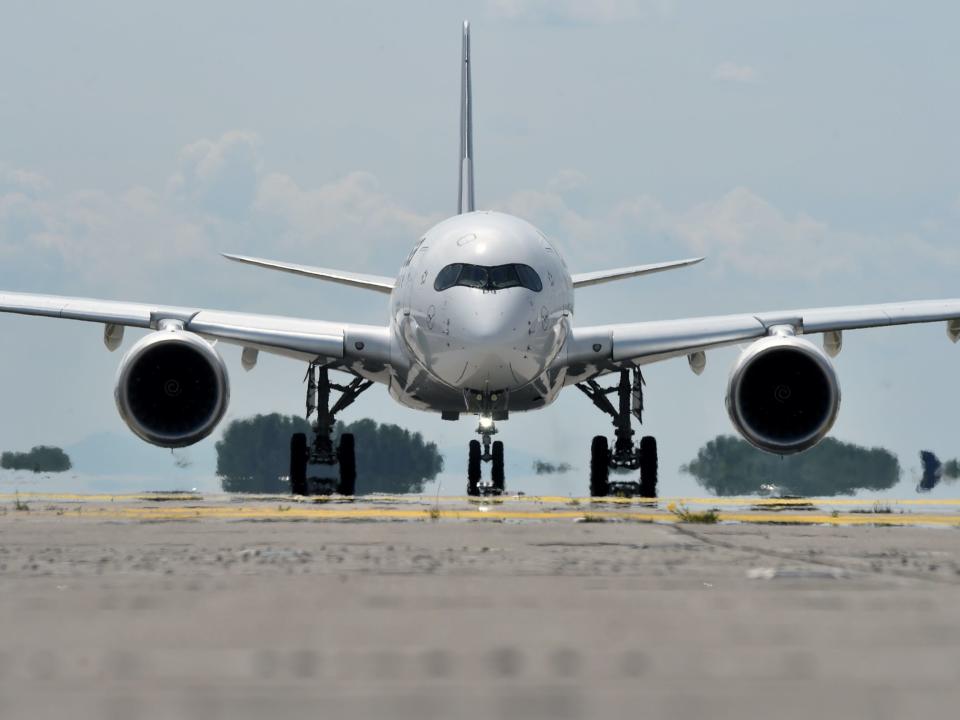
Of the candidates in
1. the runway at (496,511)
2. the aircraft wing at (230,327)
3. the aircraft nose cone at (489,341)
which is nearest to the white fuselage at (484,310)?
the aircraft nose cone at (489,341)

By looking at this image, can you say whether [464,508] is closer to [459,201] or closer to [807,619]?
[807,619]

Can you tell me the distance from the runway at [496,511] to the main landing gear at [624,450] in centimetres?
376

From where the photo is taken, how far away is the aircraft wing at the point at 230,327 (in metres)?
22.6

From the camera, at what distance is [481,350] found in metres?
19.5

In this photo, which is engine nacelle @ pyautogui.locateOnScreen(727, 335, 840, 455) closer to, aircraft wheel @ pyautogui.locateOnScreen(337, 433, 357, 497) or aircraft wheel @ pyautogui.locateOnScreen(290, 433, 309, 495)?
aircraft wheel @ pyautogui.locateOnScreen(337, 433, 357, 497)

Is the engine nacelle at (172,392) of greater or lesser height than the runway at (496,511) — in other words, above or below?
→ above

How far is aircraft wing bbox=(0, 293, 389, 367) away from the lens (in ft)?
74.1

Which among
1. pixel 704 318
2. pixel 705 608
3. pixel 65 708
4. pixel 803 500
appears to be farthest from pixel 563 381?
pixel 65 708

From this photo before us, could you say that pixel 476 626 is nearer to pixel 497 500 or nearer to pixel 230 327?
pixel 497 500

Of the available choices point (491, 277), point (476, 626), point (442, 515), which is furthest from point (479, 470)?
point (476, 626)

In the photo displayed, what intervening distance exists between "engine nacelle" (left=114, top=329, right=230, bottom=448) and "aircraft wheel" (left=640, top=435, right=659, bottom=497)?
6.94 m

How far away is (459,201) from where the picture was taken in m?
33.1

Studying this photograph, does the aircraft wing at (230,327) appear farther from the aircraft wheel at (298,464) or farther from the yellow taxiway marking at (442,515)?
the yellow taxiway marking at (442,515)

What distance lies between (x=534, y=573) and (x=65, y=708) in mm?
4141
